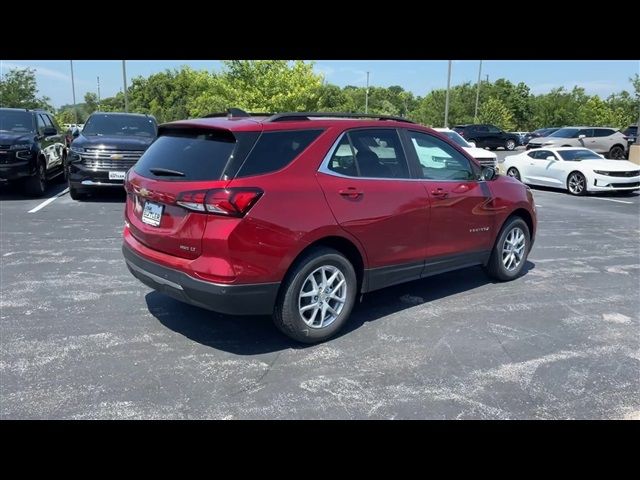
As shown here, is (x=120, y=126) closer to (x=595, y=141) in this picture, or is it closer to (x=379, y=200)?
(x=379, y=200)

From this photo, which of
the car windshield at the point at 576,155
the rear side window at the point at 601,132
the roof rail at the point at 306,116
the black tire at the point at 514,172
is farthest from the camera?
the rear side window at the point at 601,132

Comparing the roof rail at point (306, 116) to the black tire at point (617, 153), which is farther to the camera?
the black tire at point (617, 153)

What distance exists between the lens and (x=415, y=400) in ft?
10.9

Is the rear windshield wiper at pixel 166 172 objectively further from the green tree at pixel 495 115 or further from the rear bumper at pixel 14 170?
the green tree at pixel 495 115

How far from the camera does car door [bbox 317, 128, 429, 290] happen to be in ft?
13.6

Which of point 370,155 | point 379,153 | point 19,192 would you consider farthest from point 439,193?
point 19,192

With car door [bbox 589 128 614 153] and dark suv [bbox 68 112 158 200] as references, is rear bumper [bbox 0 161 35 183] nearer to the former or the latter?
dark suv [bbox 68 112 158 200]

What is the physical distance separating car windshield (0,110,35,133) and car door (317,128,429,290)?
30.3 feet

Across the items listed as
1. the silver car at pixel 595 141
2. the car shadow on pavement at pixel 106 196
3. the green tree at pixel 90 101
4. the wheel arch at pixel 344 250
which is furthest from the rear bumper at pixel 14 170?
the green tree at pixel 90 101

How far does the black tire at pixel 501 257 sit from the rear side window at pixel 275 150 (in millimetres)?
2681

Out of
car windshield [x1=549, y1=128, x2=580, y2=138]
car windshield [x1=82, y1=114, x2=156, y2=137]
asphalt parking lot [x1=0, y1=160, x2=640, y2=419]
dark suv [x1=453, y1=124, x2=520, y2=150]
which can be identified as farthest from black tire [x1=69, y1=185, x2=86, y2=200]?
dark suv [x1=453, y1=124, x2=520, y2=150]

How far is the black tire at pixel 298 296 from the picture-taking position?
390 cm

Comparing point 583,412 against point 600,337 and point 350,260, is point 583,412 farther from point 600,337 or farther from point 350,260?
point 350,260

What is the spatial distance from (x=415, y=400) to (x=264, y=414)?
95 cm
